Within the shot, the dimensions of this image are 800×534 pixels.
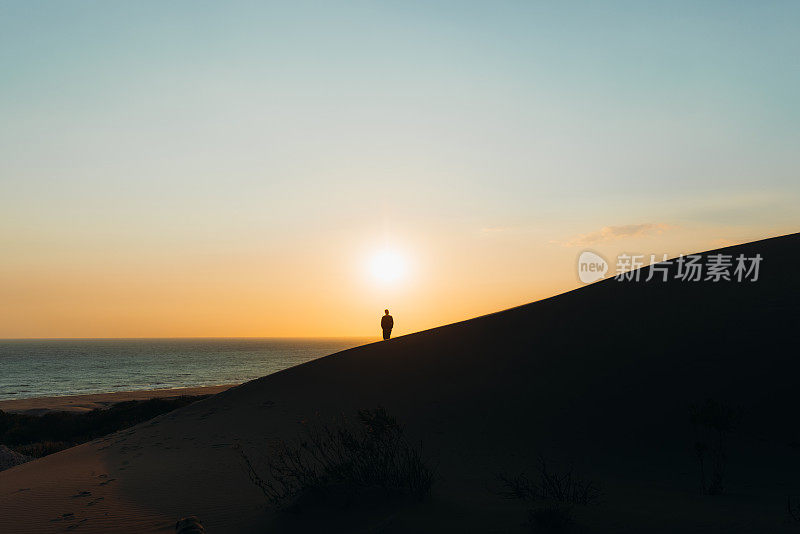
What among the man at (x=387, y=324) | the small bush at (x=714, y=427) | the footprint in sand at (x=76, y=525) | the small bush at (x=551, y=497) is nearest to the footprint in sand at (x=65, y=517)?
the footprint in sand at (x=76, y=525)

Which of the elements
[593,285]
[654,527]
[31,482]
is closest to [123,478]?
[31,482]

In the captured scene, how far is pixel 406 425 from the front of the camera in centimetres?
1169

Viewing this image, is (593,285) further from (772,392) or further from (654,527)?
(654,527)

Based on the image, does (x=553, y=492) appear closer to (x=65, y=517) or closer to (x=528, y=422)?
(x=528, y=422)

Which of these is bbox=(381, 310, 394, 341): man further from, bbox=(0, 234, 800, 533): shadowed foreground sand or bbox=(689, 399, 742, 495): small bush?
bbox=(689, 399, 742, 495): small bush

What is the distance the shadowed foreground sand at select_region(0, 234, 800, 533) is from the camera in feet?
21.4

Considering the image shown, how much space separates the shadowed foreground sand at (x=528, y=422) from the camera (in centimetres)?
652

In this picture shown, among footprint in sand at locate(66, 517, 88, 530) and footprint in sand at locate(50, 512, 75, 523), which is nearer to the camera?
footprint in sand at locate(66, 517, 88, 530)

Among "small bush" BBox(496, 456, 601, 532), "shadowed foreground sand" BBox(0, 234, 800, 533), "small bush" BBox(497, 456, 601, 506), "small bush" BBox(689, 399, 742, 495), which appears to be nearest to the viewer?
"small bush" BBox(496, 456, 601, 532)

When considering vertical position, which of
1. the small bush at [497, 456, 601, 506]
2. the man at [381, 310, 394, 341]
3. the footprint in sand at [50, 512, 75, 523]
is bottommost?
the footprint in sand at [50, 512, 75, 523]

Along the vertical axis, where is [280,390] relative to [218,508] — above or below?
above

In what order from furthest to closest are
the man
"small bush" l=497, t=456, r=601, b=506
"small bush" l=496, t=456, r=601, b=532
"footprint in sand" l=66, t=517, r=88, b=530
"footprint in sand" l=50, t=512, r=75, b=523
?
the man
"footprint in sand" l=50, t=512, r=75, b=523
"footprint in sand" l=66, t=517, r=88, b=530
"small bush" l=497, t=456, r=601, b=506
"small bush" l=496, t=456, r=601, b=532

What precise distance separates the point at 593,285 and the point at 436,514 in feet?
50.8

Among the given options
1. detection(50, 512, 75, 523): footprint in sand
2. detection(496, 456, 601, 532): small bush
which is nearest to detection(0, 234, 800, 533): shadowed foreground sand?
detection(50, 512, 75, 523): footprint in sand
